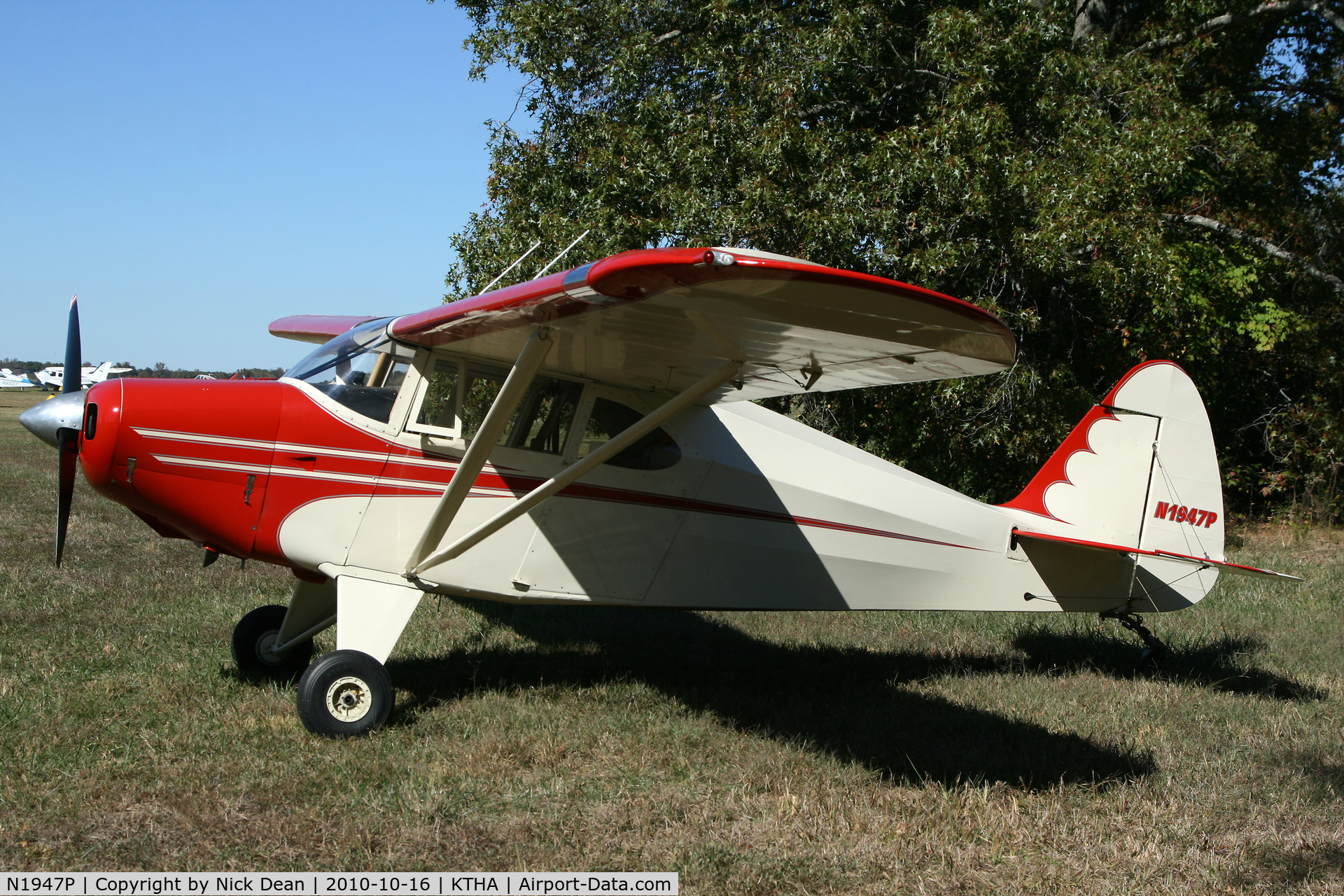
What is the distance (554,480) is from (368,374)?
1259 millimetres

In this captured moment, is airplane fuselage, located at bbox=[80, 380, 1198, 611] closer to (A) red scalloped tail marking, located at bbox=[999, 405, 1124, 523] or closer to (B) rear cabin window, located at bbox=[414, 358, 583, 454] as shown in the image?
(B) rear cabin window, located at bbox=[414, 358, 583, 454]

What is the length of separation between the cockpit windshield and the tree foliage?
6.22 metres

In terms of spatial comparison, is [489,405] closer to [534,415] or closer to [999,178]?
[534,415]

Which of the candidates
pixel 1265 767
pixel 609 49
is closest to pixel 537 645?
pixel 1265 767

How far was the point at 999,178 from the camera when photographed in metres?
10.2

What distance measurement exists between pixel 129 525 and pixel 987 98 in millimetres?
11568

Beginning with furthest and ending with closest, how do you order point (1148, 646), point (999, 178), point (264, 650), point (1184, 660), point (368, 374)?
point (999, 178) → point (1184, 660) → point (1148, 646) → point (264, 650) → point (368, 374)

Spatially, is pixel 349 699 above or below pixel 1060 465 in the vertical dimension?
below

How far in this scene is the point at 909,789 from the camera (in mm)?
4410

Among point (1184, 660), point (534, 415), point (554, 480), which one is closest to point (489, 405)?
point (534, 415)

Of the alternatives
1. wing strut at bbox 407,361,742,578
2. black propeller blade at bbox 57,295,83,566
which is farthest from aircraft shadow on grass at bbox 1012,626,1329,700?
black propeller blade at bbox 57,295,83,566

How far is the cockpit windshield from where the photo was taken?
5.09m

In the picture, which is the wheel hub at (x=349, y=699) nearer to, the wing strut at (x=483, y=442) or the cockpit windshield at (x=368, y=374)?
the wing strut at (x=483, y=442)

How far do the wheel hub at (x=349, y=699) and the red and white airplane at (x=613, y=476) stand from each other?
0.04 ft
